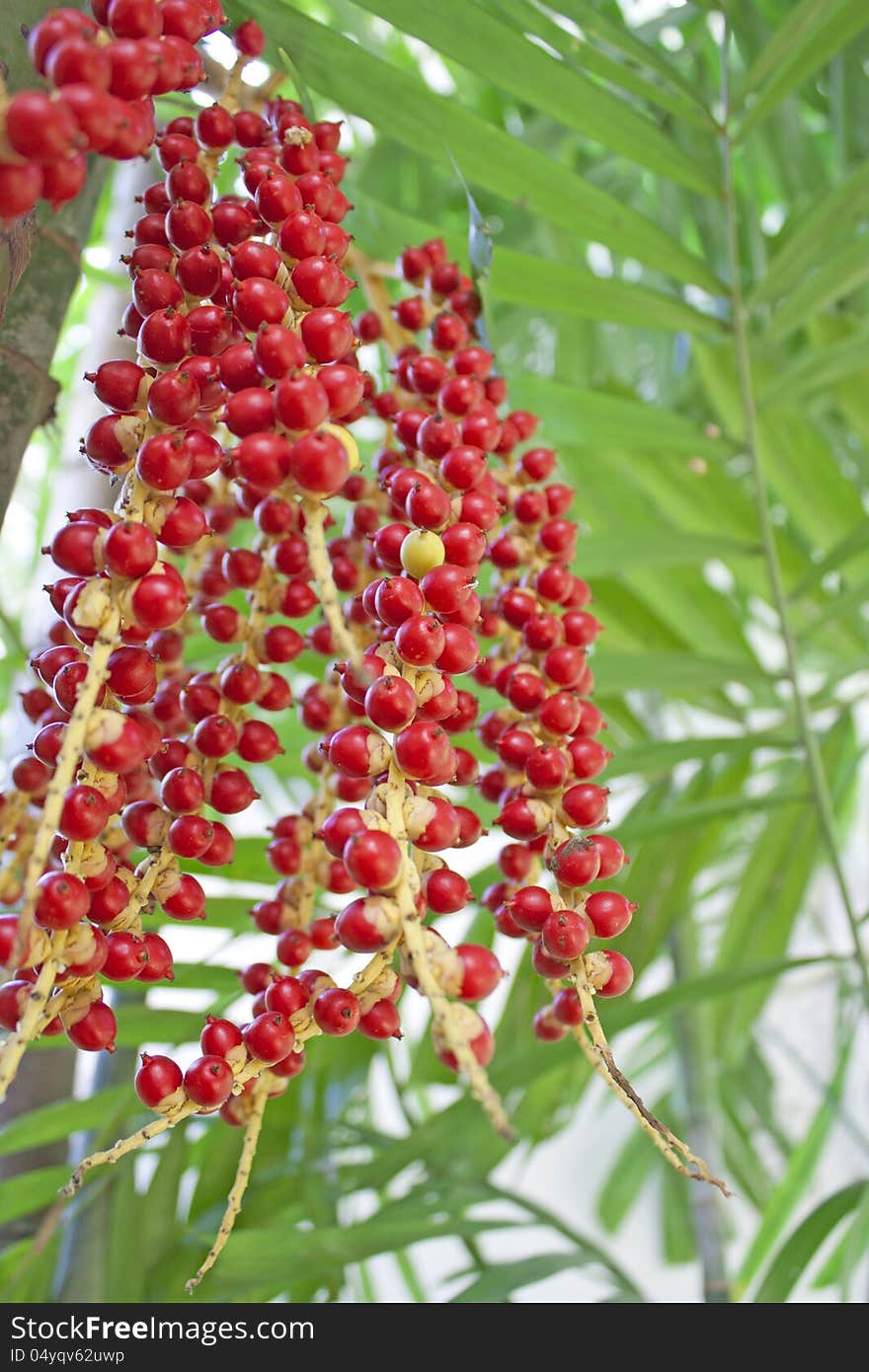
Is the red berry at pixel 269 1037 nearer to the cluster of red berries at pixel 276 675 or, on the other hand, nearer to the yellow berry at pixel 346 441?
the cluster of red berries at pixel 276 675

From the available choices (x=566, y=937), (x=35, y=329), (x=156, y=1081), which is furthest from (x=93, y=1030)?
(x=35, y=329)

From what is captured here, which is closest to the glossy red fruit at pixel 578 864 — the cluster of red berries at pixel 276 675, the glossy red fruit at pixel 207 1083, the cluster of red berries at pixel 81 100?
the cluster of red berries at pixel 276 675

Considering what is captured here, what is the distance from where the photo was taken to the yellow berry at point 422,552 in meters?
0.31

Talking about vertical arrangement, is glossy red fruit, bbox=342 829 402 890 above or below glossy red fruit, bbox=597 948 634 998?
above

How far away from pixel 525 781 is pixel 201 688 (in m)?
0.11

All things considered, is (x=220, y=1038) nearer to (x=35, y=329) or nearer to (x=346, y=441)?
(x=346, y=441)

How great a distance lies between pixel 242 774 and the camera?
371mm

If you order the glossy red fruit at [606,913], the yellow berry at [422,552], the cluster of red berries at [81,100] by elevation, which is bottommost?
the glossy red fruit at [606,913]

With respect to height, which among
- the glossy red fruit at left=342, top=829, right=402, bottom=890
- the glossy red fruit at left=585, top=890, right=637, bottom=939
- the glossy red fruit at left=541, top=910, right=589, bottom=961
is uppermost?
the glossy red fruit at left=342, top=829, right=402, bottom=890

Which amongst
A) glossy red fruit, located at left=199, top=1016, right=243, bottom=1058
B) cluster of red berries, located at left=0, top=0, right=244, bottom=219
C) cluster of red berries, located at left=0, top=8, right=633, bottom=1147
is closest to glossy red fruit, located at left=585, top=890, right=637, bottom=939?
cluster of red berries, located at left=0, top=8, right=633, bottom=1147

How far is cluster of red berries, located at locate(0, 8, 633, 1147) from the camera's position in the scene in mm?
275

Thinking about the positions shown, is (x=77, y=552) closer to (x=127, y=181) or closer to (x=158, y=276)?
(x=158, y=276)

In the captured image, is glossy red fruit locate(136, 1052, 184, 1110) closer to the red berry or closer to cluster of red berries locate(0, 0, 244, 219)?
the red berry

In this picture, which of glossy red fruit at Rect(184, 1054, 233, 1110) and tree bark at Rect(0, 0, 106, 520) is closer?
glossy red fruit at Rect(184, 1054, 233, 1110)
